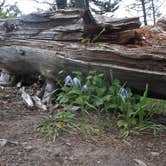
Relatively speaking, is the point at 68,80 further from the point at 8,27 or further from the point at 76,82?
the point at 8,27

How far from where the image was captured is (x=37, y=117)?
368 cm

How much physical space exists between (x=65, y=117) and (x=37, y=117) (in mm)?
342

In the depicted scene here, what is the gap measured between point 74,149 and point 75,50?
1.51 metres

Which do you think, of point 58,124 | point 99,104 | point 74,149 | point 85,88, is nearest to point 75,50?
point 85,88

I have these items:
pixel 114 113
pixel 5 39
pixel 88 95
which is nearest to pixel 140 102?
pixel 114 113

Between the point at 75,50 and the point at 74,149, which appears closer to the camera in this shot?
the point at 74,149

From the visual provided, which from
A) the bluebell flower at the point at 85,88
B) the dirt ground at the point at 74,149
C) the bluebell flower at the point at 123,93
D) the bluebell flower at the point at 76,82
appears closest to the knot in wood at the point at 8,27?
the bluebell flower at the point at 76,82

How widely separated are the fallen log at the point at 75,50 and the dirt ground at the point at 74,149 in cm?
68

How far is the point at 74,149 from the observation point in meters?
3.00

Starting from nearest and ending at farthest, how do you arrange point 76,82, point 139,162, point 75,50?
point 139,162, point 76,82, point 75,50

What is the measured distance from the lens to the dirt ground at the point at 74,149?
2.81m

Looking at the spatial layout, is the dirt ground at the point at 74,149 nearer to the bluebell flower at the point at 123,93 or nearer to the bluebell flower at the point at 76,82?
the bluebell flower at the point at 123,93

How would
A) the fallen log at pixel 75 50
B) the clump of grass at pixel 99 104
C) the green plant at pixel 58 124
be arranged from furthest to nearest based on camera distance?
the fallen log at pixel 75 50, the clump of grass at pixel 99 104, the green plant at pixel 58 124

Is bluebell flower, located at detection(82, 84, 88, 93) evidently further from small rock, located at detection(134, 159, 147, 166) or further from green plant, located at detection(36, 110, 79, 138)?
small rock, located at detection(134, 159, 147, 166)
